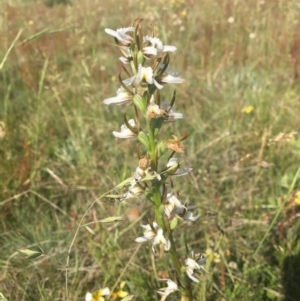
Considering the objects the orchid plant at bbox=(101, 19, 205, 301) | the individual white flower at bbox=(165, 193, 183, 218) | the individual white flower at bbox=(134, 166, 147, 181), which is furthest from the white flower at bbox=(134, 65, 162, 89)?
the individual white flower at bbox=(165, 193, 183, 218)

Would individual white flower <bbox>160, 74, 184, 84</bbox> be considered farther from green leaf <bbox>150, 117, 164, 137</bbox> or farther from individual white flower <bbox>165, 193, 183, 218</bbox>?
individual white flower <bbox>165, 193, 183, 218</bbox>

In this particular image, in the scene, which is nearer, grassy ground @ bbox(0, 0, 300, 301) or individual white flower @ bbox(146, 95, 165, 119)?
individual white flower @ bbox(146, 95, 165, 119)

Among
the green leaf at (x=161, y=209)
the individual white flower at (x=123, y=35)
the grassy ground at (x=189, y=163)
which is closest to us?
the individual white flower at (x=123, y=35)

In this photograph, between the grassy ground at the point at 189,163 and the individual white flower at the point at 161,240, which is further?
the grassy ground at the point at 189,163

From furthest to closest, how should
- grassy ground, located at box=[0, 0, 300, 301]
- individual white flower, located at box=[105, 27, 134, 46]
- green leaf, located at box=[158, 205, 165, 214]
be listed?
grassy ground, located at box=[0, 0, 300, 301] → green leaf, located at box=[158, 205, 165, 214] → individual white flower, located at box=[105, 27, 134, 46]

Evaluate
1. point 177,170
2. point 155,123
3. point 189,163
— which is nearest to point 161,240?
point 177,170

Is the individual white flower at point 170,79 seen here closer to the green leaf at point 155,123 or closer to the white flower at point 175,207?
the green leaf at point 155,123

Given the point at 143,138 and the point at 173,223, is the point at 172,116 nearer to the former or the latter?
the point at 143,138

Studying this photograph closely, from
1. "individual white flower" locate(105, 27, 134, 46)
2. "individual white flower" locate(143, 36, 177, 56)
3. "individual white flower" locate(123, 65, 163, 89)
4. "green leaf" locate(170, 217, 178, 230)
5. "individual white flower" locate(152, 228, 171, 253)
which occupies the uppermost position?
"individual white flower" locate(105, 27, 134, 46)

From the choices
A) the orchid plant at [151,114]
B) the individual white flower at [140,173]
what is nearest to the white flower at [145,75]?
the orchid plant at [151,114]
